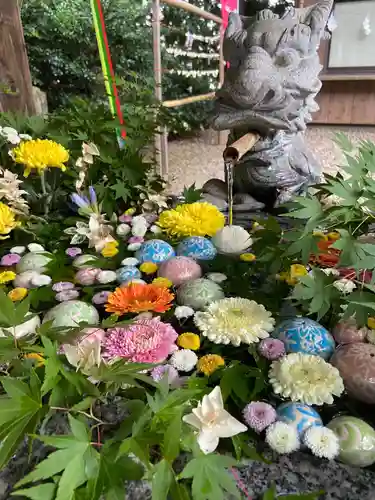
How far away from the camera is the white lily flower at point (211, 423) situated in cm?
46

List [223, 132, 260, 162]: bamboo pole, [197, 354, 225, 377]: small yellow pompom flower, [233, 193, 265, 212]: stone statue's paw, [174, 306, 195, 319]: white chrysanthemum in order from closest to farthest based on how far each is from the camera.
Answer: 1. [197, 354, 225, 377]: small yellow pompom flower
2. [174, 306, 195, 319]: white chrysanthemum
3. [223, 132, 260, 162]: bamboo pole
4. [233, 193, 265, 212]: stone statue's paw

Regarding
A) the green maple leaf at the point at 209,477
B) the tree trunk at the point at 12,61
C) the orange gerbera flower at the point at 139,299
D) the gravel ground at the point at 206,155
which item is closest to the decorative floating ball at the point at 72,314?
the orange gerbera flower at the point at 139,299

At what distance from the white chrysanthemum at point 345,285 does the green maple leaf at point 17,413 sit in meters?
0.48

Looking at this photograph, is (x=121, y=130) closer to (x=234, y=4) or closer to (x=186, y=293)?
(x=186, y=293)

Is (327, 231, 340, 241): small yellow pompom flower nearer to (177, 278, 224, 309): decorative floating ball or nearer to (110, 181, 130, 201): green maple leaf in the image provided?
(177, 278, 224, 309): decorative floating ball

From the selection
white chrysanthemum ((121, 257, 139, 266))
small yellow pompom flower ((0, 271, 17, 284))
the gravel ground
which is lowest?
the gravel ground

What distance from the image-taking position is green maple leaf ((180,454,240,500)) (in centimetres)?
41

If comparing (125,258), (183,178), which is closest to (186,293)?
(125,258)

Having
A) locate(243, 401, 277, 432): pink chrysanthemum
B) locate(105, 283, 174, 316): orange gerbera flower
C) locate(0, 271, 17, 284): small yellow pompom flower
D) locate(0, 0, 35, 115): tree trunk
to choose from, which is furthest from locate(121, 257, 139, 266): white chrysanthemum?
locate(0, 0, 35, 115): tree trunk

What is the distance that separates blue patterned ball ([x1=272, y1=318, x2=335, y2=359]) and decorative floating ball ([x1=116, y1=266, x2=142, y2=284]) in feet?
1.00

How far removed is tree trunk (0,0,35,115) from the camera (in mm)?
1628

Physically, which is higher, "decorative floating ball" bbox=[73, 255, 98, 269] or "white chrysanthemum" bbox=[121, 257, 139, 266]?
"white chrysanthemum" bbox=[121, 257, 139, 266]

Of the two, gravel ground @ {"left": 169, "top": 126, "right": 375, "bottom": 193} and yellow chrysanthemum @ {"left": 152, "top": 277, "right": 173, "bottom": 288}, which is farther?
gravel ground @ {"left": 169, "top": 126, "right": 375, "bottom": 193}

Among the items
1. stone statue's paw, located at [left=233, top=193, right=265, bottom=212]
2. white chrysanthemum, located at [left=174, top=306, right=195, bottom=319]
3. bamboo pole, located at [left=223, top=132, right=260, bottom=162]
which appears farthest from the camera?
stone statue's paw, located at [left=233, top=193, right=265, bottom=212]
